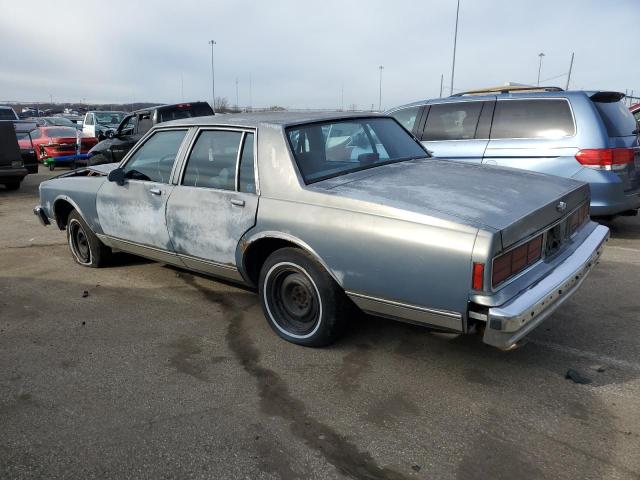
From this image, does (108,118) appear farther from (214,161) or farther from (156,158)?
(214,161)

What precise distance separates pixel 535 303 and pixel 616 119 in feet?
14.4

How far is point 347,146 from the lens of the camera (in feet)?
13.2

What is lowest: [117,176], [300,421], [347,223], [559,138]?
[300,421]

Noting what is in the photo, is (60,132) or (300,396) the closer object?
(300,396)

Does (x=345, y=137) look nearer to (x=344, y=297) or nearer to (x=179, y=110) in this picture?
(x=344, y=297)

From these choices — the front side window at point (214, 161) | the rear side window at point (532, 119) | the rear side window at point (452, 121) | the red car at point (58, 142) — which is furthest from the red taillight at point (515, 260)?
the red car at point (58, 142)

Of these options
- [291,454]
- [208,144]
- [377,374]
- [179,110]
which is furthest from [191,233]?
[179,110]

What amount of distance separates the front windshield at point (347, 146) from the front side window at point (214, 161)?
515mm

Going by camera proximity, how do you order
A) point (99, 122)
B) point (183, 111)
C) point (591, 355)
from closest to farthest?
point (591, 355)
point (183, 111)
point (99, 122)

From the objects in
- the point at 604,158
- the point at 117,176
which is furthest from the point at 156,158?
the point at 604,158

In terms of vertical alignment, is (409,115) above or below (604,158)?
above

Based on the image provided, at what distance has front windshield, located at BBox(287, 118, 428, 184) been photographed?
3631mm

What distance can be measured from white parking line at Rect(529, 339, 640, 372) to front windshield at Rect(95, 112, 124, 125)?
19.3 m

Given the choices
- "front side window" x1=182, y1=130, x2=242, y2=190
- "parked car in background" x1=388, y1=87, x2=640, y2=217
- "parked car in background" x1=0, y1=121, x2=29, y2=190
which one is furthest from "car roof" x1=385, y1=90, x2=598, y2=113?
"parked car in background" x1=0, y1=121, x2=29, y2=190
